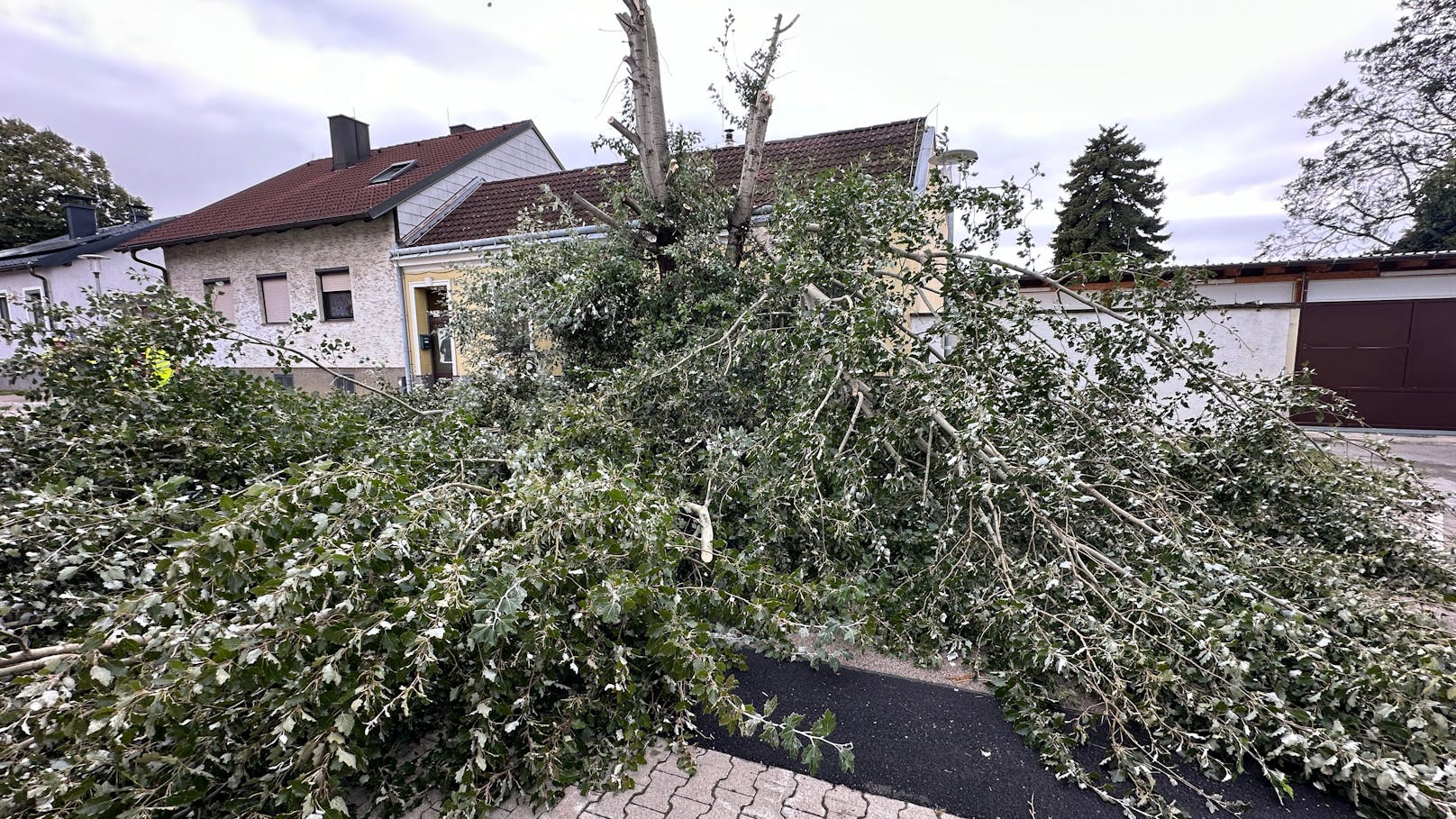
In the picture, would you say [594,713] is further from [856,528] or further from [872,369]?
[872,369]

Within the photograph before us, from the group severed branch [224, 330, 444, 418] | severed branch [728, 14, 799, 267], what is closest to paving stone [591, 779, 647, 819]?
severed branch [224, 330, 444, 418]

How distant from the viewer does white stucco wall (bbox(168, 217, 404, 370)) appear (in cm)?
1153

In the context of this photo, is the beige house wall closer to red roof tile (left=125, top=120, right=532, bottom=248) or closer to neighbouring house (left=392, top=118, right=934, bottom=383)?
red roof tile (left=125, top=120, right=532, bottom=248)

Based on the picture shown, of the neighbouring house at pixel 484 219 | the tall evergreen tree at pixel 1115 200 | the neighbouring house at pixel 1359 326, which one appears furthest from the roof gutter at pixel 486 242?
the tall evergreen tree at pixel 1115 200

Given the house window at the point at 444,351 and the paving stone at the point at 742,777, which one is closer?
the paving stone at the point at 742,777

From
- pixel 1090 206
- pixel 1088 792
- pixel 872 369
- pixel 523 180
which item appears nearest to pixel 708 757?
pixel 1088 792

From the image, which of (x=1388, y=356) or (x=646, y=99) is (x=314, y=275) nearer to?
(x=646, y=99)

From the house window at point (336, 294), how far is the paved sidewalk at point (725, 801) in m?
12.6

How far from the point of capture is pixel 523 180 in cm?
1251

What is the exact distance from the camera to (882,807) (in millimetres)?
2098

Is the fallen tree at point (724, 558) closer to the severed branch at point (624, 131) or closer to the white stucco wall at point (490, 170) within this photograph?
the severed branch at point (624, 131)

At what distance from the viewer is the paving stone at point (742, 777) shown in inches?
86.6

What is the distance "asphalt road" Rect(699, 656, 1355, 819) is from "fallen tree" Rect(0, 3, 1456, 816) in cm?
9

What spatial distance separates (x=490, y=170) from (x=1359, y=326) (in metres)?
16.2
